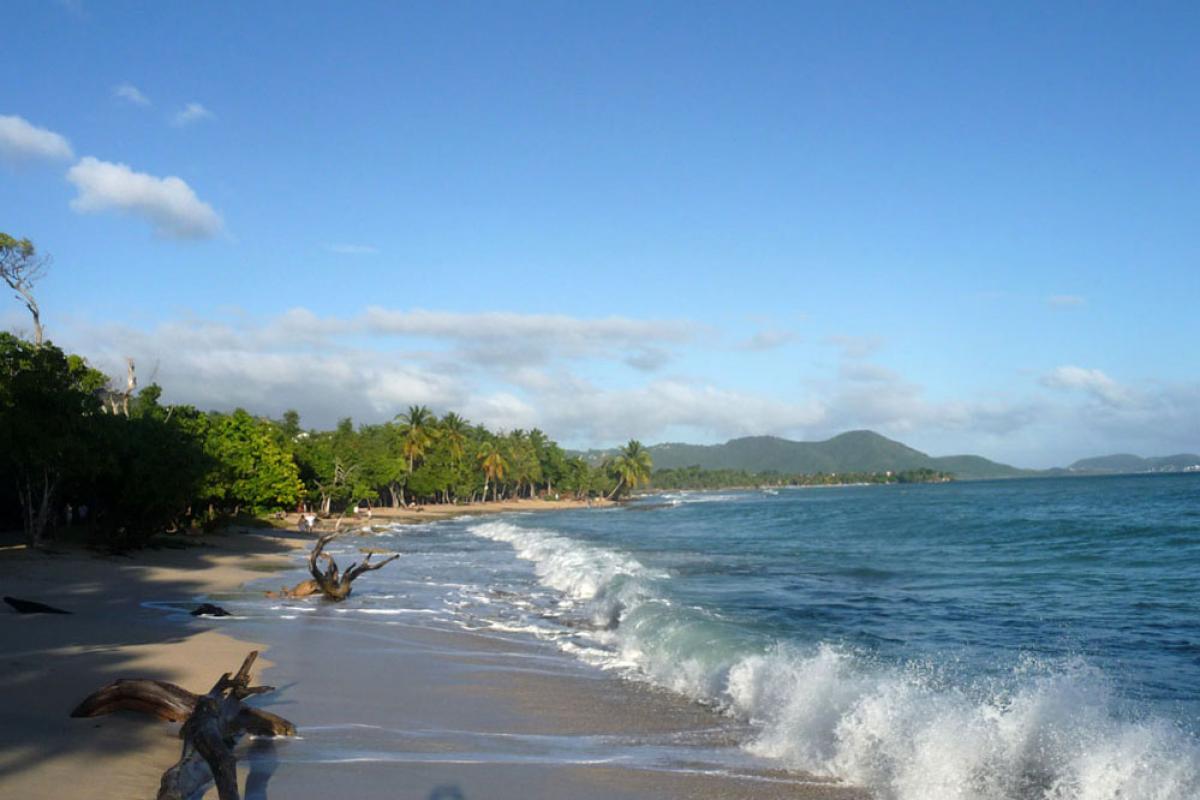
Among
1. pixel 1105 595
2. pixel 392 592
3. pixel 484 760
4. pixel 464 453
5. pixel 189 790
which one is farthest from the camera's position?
pixel 464 453

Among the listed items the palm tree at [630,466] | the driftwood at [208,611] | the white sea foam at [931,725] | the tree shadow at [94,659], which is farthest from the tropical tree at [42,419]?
the palm tree at [630,466]

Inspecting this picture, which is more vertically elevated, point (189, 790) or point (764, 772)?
point (189, 790)

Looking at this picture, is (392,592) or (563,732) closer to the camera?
(563,732)

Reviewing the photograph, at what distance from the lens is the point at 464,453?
106688mm

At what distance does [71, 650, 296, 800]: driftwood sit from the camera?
5367 mm

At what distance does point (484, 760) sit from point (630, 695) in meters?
3.33

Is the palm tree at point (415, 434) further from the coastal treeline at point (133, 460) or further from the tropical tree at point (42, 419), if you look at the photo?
the tropical tree at point (42, 419)

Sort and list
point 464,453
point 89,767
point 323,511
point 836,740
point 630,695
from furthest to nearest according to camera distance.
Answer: point 464,453 < point 323,511 < point 630,695 < point 836,740 < point 89,767

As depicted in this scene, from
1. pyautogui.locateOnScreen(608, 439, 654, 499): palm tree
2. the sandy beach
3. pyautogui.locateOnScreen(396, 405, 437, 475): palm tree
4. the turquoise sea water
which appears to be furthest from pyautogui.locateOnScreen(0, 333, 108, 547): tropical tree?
pyautogui.locateOnScreen(608, 439, 654, 499): palm tree

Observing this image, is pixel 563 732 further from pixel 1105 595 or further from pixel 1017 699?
pixel 1105 595

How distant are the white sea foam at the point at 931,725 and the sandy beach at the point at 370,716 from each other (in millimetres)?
635

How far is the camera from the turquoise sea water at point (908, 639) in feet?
24.7

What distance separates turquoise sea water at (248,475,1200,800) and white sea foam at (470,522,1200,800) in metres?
0.02

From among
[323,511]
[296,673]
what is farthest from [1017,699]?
[323,511]
